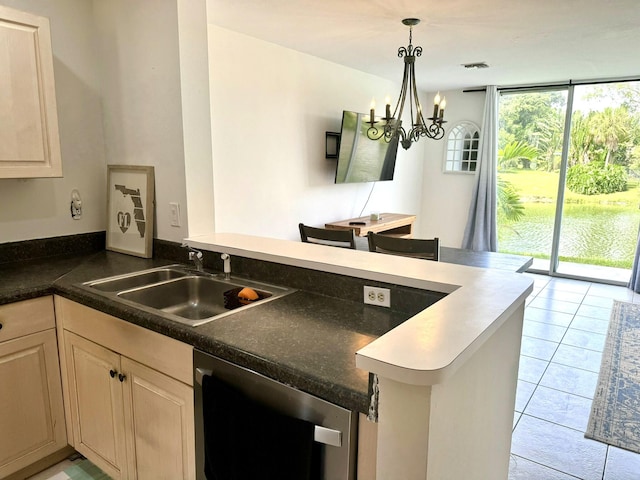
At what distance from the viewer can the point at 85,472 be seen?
6.68 feet

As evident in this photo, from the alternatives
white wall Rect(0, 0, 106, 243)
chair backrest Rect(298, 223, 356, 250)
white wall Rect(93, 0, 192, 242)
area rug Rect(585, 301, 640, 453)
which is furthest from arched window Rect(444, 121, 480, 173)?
white wall Rect(0, 0, 106, 243)

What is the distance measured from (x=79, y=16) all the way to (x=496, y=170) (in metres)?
4.98

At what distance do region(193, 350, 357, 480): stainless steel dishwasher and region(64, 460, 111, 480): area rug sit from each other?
1104mm

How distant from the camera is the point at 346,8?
2717mm

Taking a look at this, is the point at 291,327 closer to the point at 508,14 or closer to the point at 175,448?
the point at 175,448

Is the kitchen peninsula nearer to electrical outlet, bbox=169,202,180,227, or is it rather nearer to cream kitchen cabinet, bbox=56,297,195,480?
cream kitchen cabinet, bbox=56,297,195,480

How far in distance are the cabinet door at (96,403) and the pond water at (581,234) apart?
536 cm

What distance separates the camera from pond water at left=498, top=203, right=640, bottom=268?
203 inches

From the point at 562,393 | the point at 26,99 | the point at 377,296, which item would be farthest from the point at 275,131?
the point at 562,393

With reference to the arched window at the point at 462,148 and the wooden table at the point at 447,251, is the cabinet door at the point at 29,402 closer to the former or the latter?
the wooden table at the point at 447,251

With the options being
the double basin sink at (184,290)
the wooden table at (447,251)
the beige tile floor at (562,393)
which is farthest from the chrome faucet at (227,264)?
the beige tile floor at (562,393)

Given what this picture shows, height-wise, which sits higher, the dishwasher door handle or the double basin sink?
the double basin sink

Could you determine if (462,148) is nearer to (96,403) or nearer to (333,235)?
(333,235)

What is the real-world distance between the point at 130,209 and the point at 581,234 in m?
5.28
